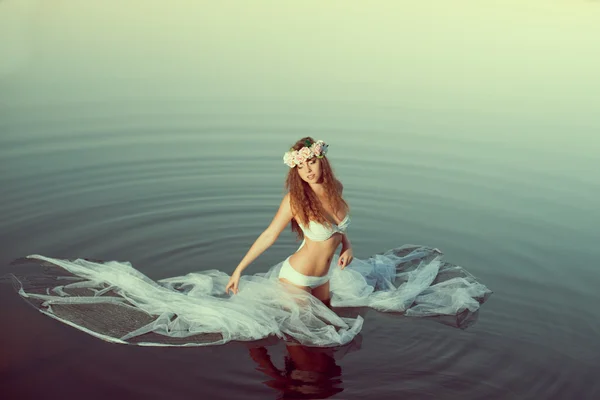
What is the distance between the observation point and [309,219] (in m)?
7.15

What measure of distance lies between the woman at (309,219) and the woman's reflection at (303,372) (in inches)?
27.7

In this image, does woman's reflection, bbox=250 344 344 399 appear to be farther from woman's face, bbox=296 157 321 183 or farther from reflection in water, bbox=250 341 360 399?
woman's face, bbox=296 157 321 183

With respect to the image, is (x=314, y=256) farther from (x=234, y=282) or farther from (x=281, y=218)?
(x=234, y=282)

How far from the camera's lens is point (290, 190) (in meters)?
7.11

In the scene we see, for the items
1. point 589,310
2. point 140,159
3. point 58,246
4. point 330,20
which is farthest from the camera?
point 330,20

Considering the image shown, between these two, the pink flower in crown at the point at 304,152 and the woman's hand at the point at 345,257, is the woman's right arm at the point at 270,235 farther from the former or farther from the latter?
the woman's hand at the point at 345,257

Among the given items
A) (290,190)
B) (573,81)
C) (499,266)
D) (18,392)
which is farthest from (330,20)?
(18,392)

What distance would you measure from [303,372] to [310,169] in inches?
74.8

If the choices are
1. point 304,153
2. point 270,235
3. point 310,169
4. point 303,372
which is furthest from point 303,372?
point 304,153

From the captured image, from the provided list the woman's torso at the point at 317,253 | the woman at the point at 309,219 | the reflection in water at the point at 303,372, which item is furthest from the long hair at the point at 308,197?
the reflection in water at the point at 303,372

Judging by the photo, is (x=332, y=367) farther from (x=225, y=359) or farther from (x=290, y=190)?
(x=290, y=190)

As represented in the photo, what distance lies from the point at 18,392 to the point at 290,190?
2.96m

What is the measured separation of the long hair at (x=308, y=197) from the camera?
23.2 feet

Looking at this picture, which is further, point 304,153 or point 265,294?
point 265,294
